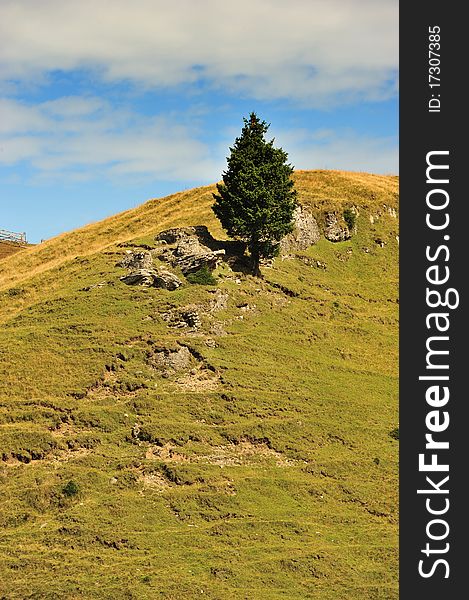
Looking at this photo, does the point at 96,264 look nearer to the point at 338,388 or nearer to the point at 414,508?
the point at 338,388

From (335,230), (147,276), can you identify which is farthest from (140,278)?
(335,230)

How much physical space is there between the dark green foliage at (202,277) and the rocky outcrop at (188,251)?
55 cm

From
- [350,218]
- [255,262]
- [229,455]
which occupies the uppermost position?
[350,218]

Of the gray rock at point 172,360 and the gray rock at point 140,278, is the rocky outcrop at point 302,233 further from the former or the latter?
the gray rock at point 172,360

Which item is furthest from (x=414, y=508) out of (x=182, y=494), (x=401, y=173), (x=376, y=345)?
(x=376, y=345)

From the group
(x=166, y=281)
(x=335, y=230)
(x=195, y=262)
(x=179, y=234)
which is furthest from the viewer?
(x=335, y=230)

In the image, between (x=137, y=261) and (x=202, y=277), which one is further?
(x=137, y=261)

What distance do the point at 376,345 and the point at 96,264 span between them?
28348 millimetres

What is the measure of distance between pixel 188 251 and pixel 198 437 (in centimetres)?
2181

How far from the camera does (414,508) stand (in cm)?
2352

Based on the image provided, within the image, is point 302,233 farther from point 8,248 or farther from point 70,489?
point 8,248

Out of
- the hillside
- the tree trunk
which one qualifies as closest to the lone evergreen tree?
the tree trunk

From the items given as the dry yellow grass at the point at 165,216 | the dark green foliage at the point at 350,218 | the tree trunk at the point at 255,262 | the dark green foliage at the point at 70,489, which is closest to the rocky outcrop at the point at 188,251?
the tree trunk at the point at 255,262

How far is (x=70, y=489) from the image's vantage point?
129 ft
